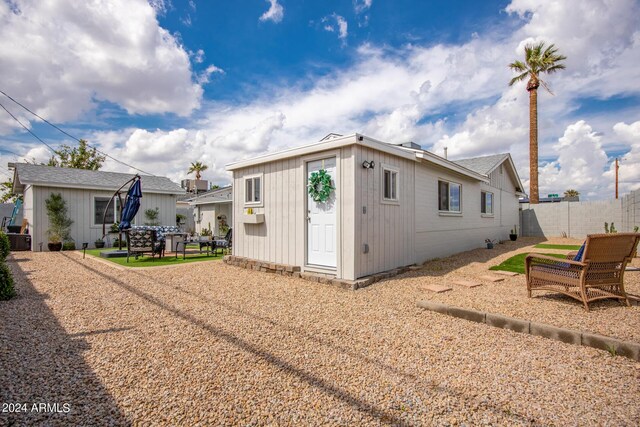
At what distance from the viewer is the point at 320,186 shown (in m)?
6.43

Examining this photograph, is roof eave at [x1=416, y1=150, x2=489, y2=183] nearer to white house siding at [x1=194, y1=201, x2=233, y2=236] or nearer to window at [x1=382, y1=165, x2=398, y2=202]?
window at [x1=382, y1=165, x2=398, y2=202]

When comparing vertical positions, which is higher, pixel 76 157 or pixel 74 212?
pixel 76 157

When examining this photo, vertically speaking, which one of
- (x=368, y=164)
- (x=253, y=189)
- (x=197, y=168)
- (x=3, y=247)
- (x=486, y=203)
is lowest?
(x=3, y=247)

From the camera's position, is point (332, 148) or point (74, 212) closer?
point (332, 148)

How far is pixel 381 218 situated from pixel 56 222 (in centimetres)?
1310

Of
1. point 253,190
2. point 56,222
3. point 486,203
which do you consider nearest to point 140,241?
point 253,190

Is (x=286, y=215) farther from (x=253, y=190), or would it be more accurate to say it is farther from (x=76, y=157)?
(x=76, y=157)

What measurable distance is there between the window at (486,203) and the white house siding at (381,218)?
262 inches

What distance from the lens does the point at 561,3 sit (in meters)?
7.94

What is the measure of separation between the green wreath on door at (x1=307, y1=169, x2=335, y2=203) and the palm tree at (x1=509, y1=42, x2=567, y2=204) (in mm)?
16472

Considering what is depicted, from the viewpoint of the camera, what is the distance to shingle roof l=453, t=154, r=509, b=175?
13.4 metres

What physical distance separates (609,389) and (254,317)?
11.6ft

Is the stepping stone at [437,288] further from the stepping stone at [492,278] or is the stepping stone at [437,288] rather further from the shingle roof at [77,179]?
the shingle roof at [77,179]

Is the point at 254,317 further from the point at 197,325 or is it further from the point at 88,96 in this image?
the point at 88,96
